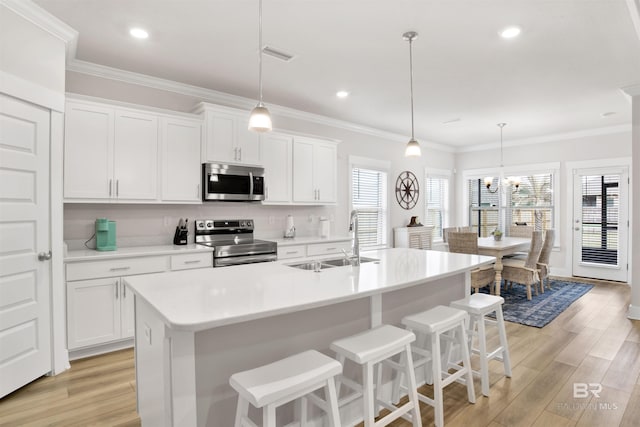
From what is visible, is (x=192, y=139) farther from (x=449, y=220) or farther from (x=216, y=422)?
(x=449, y=220)

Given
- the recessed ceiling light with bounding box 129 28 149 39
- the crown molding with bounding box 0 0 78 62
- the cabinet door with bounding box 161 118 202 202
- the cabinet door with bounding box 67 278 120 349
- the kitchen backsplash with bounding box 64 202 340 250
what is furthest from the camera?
the cabinet door with bounding box 161 118 202 202

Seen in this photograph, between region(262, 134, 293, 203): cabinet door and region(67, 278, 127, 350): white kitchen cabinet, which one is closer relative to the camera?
region(67, 278, 127, 350): white kitchen cabinet

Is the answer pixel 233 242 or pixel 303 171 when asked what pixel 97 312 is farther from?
pixel 303 171

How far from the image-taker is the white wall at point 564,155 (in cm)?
606

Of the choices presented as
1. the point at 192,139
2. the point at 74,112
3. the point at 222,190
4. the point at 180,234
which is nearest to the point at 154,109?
the point at 192,139

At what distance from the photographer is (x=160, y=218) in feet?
12.8

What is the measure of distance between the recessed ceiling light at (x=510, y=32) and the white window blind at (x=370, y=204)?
3.16 m

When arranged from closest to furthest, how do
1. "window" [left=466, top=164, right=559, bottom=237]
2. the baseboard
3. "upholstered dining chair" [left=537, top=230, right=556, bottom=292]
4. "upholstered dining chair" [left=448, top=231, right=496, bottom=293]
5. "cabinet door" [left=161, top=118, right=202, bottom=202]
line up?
"cabinet door" [left=161, top=118, right=202, bottom=202] < the baseboard < "upholstered dining chair" [left=448, top=231, right=496, bottom=293] < "upholstered dining chair" [left=537, top=230, right=556, bottom=292] < "window" [left=466, top=164, right=559, bottom=237]

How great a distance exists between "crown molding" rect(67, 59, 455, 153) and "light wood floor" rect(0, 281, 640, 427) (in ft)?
8.83

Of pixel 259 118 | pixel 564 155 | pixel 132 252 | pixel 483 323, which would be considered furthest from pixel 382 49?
pixel 564 155

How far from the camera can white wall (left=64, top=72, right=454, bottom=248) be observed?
3469mm

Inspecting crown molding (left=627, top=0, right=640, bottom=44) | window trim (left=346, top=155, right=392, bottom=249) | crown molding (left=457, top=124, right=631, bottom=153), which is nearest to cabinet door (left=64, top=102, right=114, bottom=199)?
window trim (left=346, top=155, right=392, bottom=249)

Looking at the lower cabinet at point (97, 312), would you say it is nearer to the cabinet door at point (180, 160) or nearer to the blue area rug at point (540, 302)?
the cabinet door at point (180, 160)

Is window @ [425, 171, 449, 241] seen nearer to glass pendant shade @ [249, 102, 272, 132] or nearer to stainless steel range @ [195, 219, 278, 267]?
stainless steel range @ [195, 219, 278, 267]
